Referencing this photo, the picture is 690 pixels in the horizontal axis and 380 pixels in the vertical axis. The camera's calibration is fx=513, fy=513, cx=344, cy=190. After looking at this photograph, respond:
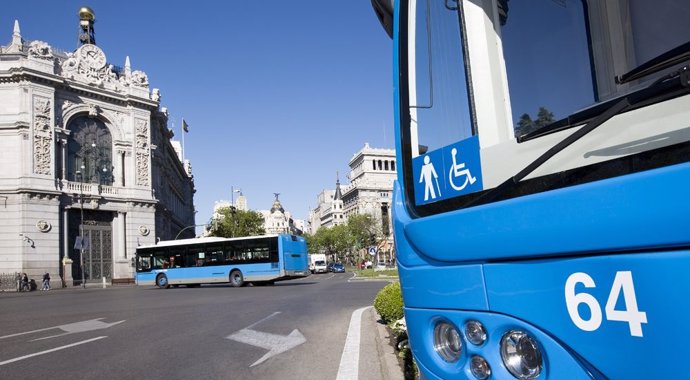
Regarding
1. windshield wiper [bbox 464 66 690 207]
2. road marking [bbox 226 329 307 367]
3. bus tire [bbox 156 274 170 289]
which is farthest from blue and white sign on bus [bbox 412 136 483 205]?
bus tire [bbox 156 274 170 289]

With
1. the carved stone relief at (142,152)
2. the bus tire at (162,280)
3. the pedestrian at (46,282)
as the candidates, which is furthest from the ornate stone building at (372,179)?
the bus tire at (162,280)

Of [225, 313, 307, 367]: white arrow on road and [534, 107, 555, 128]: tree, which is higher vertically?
[534, 107, 555, 128]: tree

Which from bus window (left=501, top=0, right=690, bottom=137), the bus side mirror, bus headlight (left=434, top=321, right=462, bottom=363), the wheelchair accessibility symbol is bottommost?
bus headlight (left=434, top=321, right=462, bottom=363)

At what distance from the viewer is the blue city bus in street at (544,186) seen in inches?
57.2

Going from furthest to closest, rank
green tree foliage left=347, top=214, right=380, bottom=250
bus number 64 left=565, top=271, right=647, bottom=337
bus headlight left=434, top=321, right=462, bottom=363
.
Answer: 1. green tree foliage left=347, top=214, right=380, bottom=250
2. bus headlight left=434, top=321, right=462, bottom=363
3. bus number 64 left=565, top=271, right=647, bottom=337

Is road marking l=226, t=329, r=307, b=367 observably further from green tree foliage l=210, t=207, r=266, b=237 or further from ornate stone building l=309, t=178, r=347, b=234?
ornate stone building l=309, t=178, r=347, b=234

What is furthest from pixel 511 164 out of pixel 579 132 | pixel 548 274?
pixel 548 274

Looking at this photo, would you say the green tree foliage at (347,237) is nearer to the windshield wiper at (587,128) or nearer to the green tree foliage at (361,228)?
the green tree foliage at (361,228)

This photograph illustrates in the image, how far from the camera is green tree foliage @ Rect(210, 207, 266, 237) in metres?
74.9

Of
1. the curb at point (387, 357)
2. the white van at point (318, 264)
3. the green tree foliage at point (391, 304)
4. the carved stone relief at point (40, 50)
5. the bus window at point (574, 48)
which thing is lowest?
the white van at point (318, 264)

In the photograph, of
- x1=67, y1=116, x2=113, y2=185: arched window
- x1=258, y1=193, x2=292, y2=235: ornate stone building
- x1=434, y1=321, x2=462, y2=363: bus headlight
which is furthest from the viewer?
x1=258, y1=193, x2=292, y2=235: ornate stone building

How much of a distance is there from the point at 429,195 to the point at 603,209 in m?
0.95

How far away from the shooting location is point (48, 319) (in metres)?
13.4

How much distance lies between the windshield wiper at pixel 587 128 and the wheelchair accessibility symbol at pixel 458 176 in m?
0.14
